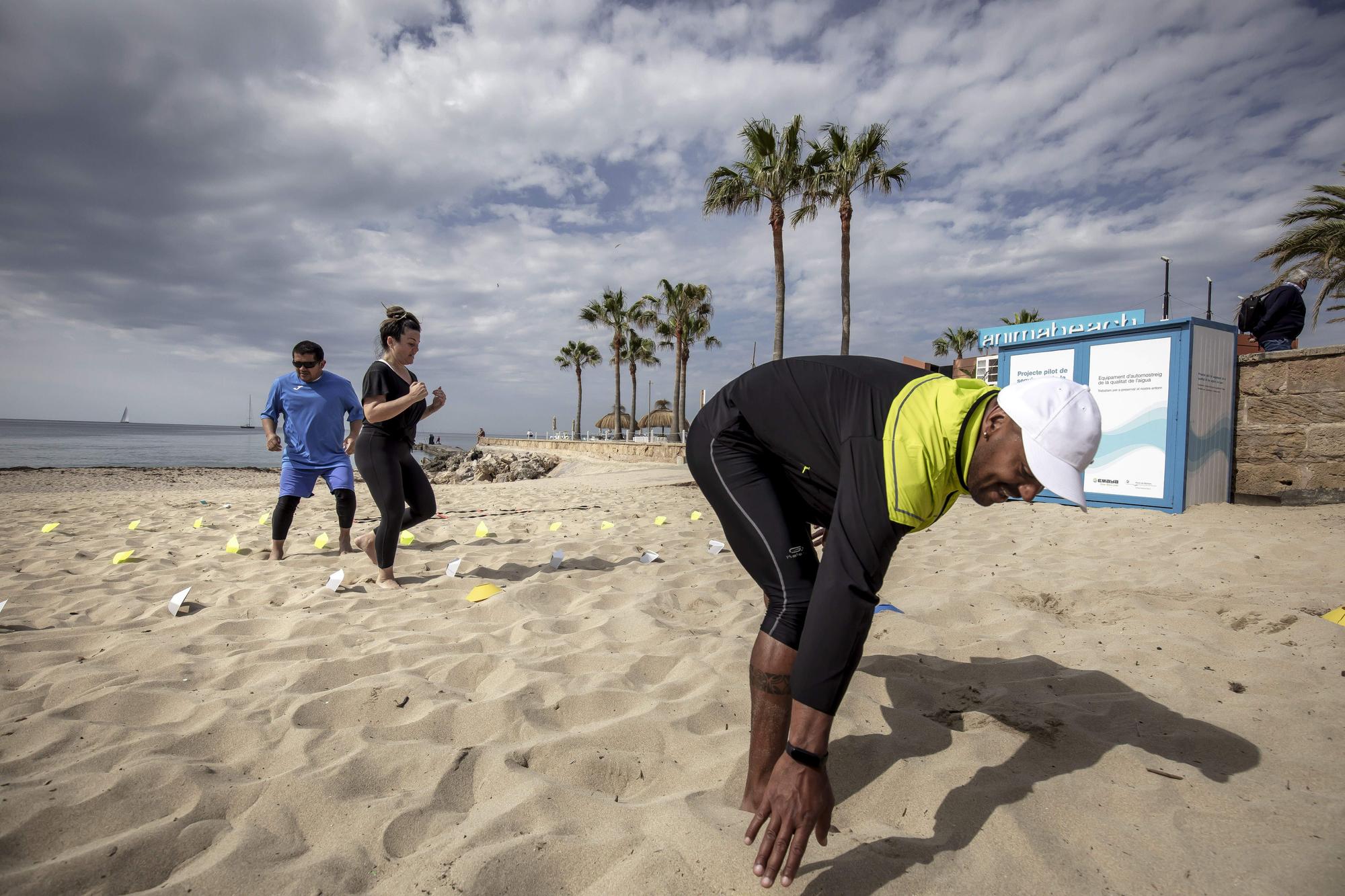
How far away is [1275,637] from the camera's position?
2984mm

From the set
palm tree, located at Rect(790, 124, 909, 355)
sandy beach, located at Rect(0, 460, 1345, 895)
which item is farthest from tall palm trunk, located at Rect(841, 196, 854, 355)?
sandy beach, located at Rect(0, 460, 1345, 895)

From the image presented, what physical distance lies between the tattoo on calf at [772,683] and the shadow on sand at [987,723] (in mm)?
413

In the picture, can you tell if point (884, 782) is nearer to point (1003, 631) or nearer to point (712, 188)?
point (1003, 631)

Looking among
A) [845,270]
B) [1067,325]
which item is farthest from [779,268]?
[1067,325]

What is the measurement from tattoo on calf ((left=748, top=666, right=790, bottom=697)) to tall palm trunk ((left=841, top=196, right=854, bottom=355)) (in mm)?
18546

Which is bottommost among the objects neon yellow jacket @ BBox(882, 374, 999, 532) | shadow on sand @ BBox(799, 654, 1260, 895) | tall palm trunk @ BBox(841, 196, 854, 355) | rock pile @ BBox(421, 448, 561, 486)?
rock pile @ BBox(421, 448, 561, 486)

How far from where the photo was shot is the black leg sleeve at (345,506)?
5.02 m

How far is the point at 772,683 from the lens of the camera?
1.75m

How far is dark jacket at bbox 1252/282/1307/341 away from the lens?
7508 millimetres

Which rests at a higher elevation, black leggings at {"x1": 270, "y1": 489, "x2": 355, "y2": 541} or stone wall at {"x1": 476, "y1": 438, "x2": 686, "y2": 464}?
black leggings at {"x1": 270, "y1": 489, "x2": 355, "y2": 541}

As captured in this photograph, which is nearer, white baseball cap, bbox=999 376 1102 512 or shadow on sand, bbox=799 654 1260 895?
white baseball cap, bbox=999 376 1102 512

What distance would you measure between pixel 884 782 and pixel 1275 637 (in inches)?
93.5

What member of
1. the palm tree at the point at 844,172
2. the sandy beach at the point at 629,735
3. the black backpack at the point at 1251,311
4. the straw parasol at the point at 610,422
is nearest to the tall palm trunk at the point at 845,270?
the palm tree at the point at 844,172

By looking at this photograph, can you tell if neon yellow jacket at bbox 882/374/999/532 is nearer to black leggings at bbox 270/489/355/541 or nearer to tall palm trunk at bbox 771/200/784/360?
black leggings at bbox 270/489/355/541
